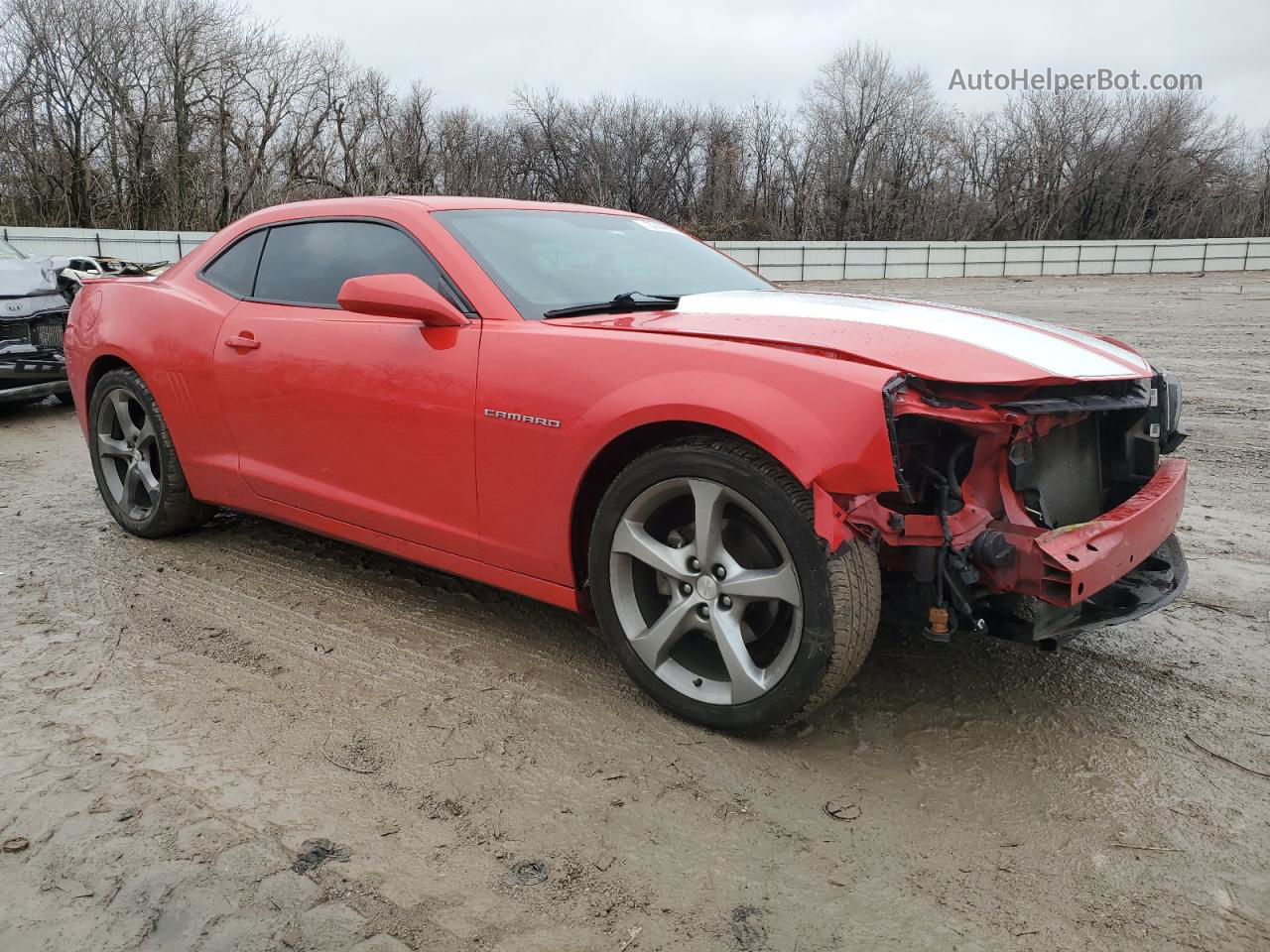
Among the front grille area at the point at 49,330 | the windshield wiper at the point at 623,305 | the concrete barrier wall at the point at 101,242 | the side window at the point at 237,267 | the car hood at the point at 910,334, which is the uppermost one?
the concrete barrier wall at the point at 101,242

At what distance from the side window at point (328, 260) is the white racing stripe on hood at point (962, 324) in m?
0.97

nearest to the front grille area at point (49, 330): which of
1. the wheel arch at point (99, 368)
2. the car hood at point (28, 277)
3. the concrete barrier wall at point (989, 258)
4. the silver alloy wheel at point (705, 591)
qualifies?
the car hood at point (28, 277)

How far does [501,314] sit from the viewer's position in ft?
9.96

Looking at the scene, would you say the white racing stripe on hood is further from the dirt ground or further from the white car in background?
the white car in background

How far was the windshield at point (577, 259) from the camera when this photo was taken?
10.6 ft

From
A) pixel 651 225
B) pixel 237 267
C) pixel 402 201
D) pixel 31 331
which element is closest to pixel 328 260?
pixel 402 201

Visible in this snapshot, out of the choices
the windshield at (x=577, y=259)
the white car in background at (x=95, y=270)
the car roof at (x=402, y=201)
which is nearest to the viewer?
the windshield at (x=577, y=259)

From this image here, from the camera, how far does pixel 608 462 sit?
2.81 m

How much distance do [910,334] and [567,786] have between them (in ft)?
4.90

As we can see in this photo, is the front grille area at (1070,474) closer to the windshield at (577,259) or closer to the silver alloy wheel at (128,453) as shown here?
the windshield at (577,259)

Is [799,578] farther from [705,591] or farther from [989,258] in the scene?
[989,258]

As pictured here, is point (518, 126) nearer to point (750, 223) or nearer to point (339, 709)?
point (750, 223)

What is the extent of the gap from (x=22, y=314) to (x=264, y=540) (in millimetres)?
4774

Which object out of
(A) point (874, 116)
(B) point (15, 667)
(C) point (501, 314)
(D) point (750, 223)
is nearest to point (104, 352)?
(B) point (15, 667)
